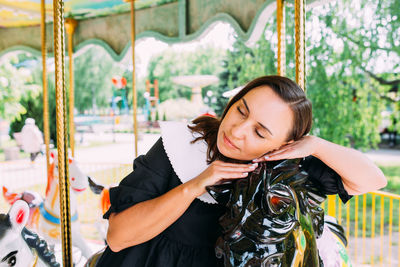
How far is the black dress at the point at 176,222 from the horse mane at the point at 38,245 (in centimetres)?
104

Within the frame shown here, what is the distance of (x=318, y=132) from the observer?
6.71 metres

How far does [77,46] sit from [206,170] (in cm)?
331

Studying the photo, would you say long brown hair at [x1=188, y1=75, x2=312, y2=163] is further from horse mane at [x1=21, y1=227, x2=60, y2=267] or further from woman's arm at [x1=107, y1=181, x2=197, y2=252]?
horse mane at [x1=21, y1=227, x2=60, y2=267]

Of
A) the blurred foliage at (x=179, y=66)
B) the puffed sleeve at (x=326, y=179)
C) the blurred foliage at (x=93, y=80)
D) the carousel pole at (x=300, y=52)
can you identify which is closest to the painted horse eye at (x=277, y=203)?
the puffed sleeve at (x=326, y=179)

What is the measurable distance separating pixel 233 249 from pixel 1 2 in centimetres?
296

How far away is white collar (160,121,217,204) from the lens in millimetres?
804

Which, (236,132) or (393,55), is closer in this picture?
(236,132)

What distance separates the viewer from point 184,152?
32.3 inches

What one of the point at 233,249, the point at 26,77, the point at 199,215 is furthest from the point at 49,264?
the point at 26,77

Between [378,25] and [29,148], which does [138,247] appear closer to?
[29,148]

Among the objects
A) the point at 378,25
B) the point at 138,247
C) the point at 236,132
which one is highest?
the point at 378,25

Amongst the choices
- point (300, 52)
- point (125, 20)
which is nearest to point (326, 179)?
point (300, 52)

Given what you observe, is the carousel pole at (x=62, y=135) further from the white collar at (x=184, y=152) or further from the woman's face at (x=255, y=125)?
the woman's face at (x=255, y=125)

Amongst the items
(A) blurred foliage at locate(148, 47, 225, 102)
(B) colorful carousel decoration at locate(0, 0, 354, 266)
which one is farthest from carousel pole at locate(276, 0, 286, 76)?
(A) blurred foliage at locate(148, 47, 225, 102)
